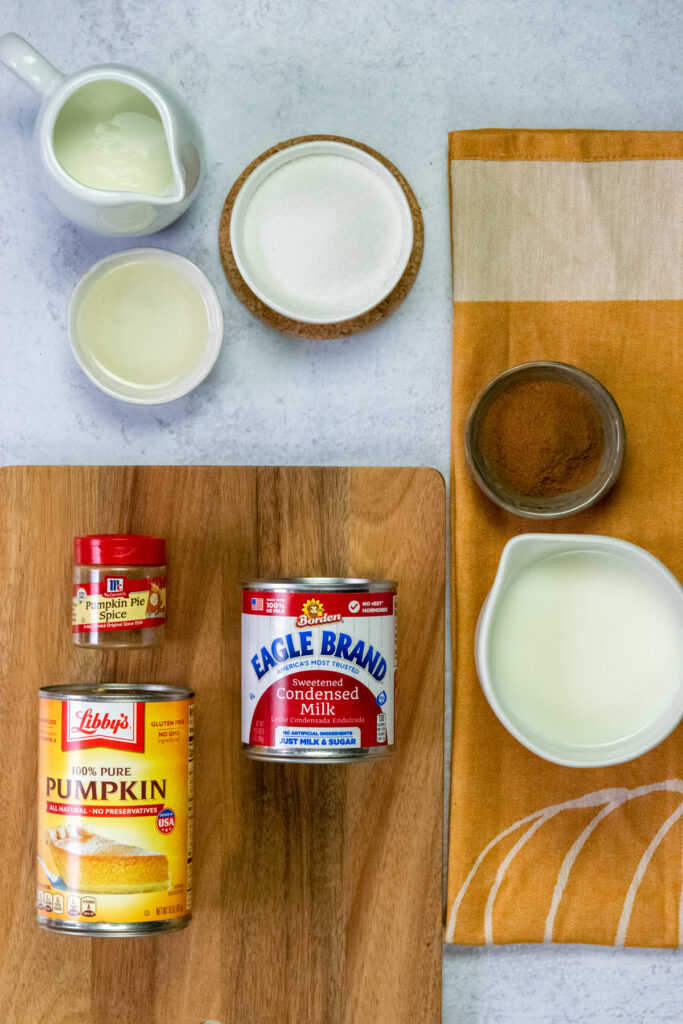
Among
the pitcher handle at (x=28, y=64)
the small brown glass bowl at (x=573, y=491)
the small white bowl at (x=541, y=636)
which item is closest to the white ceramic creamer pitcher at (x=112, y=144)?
the pitcher handle at (x=28, y=64)

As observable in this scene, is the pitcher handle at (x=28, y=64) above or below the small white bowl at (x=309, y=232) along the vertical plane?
above

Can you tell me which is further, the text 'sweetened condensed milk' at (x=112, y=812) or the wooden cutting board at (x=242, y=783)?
the wooden cutting board at (x=242, y=783)

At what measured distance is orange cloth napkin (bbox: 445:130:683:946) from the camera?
878mm

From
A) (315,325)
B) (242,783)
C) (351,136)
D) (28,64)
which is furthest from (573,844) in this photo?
(28,64)

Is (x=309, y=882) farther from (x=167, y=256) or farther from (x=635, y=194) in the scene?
(x=635, y=194)

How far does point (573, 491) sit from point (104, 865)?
54 cm

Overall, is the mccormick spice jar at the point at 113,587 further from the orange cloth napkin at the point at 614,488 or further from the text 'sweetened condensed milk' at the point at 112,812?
the orange cloth napkin at the point at 614,488

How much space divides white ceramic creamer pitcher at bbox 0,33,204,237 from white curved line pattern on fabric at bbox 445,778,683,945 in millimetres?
686

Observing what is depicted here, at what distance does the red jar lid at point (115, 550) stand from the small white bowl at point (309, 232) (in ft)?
0.86

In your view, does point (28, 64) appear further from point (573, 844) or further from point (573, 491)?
point (573, 844)

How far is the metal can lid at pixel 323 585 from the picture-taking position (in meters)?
0.75

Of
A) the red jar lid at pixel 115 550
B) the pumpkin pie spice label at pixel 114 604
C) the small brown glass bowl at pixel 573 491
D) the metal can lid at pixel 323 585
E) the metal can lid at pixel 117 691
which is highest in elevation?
the small brown glass bowl at pixel 573 491

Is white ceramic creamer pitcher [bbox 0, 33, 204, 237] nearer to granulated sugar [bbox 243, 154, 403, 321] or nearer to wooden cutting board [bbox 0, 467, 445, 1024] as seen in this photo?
granulated sugar [bbox 243, 154, 403, 321]

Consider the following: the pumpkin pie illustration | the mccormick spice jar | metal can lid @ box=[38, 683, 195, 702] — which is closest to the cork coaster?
the mccormick spice jar
